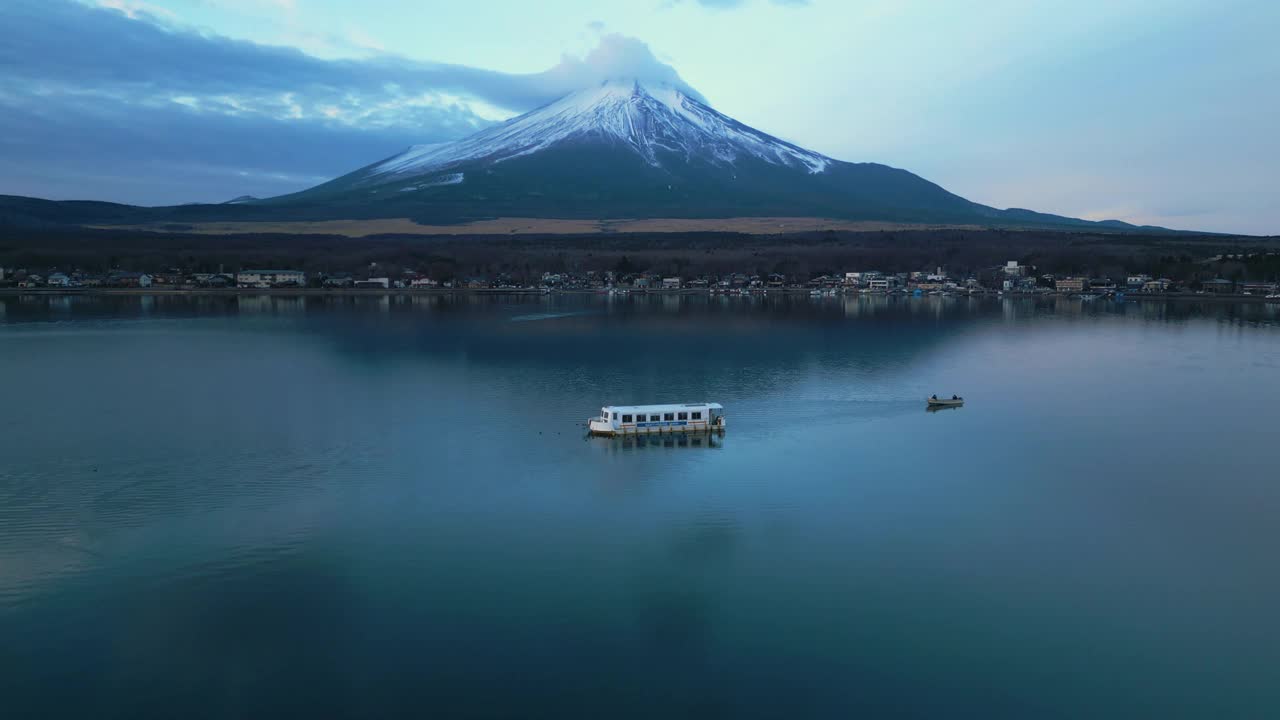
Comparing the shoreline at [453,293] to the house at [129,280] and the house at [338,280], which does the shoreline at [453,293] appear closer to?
the house at [129,280]

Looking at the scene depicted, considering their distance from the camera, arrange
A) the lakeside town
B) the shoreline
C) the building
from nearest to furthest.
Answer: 1. the shoreline
2. the lakeside town
3. the building

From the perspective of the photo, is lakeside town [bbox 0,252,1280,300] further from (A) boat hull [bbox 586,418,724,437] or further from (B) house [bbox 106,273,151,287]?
(A) boat hull [bbox 586,418,724,437]

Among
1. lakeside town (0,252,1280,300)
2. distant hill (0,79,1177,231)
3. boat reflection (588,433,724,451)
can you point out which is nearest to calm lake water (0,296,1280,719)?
boat reflection (588,433,724,451)

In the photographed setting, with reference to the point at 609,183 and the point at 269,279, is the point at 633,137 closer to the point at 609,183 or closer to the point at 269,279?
the point at 609,183


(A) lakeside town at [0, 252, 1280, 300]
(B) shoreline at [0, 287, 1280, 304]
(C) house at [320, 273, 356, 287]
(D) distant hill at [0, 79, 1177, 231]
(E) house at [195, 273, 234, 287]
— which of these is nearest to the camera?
(B) shoreline at [0, 287, 1280, 304]

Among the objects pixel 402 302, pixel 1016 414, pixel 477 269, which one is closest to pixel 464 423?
pixel 1016 414

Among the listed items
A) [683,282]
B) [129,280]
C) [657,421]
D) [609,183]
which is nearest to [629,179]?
[609,183]
